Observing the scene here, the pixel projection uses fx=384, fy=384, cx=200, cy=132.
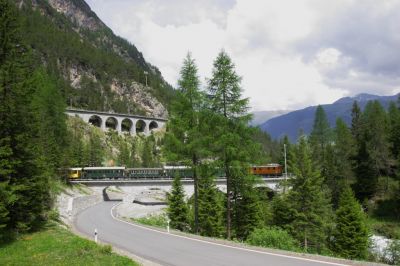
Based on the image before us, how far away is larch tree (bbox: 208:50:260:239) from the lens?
25.1 meters

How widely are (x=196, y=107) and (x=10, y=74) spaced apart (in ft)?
39.1

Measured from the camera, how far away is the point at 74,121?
119 meters

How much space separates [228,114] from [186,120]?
288 cm

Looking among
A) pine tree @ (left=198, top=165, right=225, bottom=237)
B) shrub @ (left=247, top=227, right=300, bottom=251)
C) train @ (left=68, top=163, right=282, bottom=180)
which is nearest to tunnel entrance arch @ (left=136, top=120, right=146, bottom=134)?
train @ (left=68, top=163, right=282, bottom=180)

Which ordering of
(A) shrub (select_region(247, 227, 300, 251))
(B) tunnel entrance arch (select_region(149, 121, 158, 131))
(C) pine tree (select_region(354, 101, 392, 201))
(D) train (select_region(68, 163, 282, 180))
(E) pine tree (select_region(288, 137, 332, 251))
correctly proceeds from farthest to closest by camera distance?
(B) tunnel entrance arch (select_region(149, 121, 158, 131)), (D) train (select_region(68, 163, 282, 180)), (C) pine tree (select_region(354, 101, 392, 201)), (E) pine tree (select_region(288, 137, 332, 251)), (A) shrub (select_region(247, 227, 300, 251))

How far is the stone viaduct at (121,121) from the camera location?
131500 mm

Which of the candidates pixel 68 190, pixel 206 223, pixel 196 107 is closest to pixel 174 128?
pixel 196 107

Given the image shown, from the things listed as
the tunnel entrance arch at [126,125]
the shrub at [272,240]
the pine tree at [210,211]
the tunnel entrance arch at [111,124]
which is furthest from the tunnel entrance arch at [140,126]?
the shrub at [272,240]

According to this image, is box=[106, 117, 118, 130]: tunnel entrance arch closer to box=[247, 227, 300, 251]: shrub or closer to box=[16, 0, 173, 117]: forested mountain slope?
box=[16, 0, 173, 117]: forested mountain slope

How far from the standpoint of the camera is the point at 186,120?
2606 cm

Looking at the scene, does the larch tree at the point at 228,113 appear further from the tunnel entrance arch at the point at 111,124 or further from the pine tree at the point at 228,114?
the tunnel entrance arch at the point at 111,124

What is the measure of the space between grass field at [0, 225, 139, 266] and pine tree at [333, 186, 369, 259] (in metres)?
24.0

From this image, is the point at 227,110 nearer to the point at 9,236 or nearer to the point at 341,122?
the point at 9,236

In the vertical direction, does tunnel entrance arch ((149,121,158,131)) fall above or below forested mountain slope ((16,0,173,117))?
below
